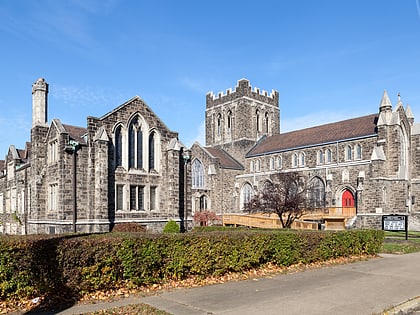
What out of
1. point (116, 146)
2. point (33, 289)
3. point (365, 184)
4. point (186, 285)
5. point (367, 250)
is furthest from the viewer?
point (365, 184)

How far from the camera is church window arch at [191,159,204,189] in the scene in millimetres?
54344

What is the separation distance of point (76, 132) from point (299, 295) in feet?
64.0

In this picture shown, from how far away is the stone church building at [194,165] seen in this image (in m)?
24.0

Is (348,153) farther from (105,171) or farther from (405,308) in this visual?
(405,308)

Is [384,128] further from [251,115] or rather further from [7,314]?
[7,314]

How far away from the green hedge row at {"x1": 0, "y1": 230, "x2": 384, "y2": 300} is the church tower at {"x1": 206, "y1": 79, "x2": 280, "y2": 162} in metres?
45.3

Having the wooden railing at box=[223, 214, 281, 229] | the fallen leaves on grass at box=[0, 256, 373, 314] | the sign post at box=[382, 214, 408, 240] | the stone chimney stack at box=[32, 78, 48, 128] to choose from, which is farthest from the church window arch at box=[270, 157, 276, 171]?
the fallen leaves on grass at box=[0, 256, 373, 314]

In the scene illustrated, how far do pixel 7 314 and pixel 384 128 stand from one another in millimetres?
39788

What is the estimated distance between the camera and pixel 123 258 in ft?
33.6

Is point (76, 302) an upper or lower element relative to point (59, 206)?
lower

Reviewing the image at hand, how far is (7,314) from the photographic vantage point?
8.27 meters

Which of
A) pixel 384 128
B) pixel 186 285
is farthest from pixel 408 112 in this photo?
pixel 186 285

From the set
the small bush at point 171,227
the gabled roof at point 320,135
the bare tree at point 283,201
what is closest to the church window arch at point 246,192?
the gabled roof at point 320,135

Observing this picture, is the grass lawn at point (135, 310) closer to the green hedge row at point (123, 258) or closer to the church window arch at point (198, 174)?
the green hedge row at point (123, 258)
